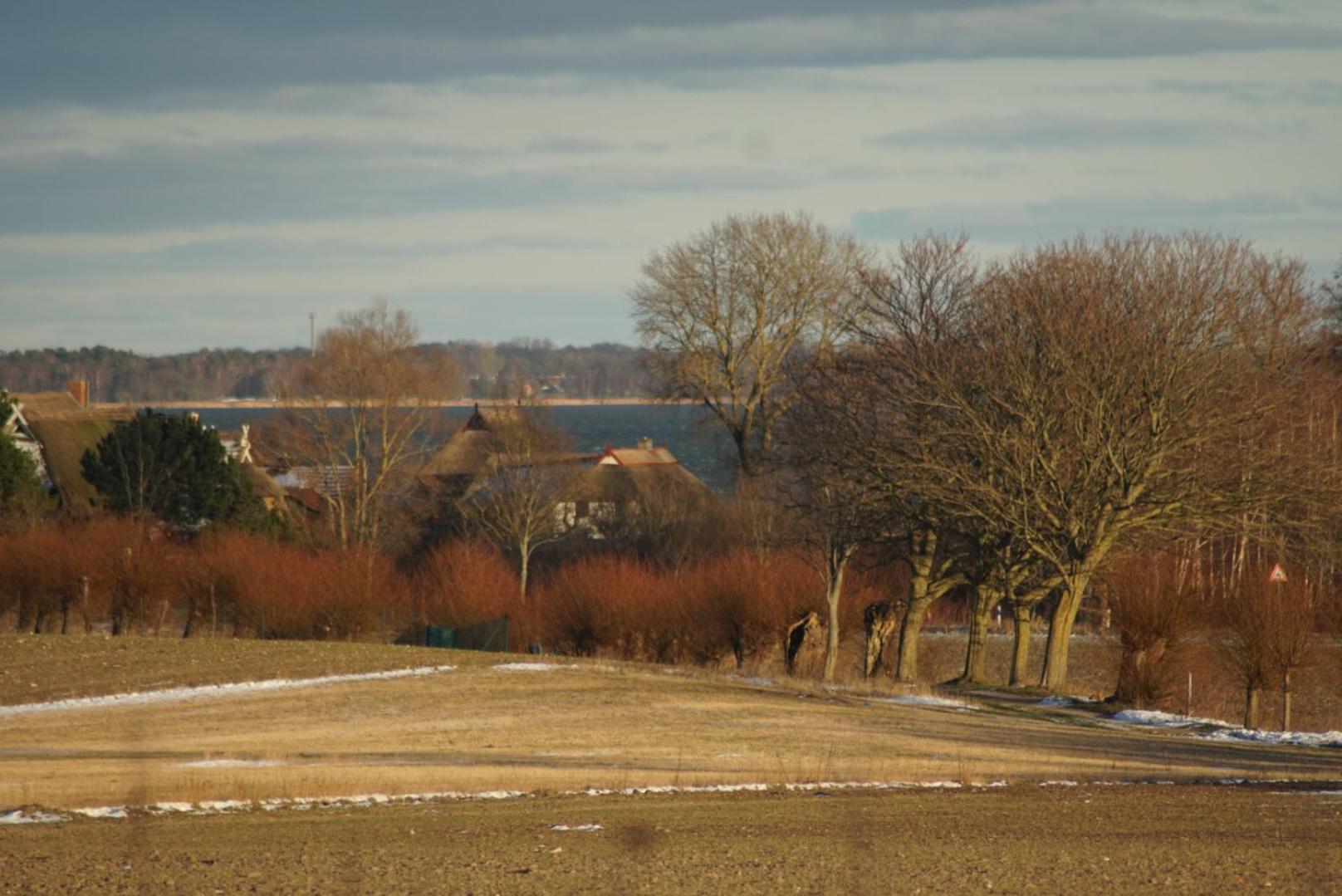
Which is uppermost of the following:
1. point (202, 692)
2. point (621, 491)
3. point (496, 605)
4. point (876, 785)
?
point (621, 491)

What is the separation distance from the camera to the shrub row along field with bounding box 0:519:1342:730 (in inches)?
1544

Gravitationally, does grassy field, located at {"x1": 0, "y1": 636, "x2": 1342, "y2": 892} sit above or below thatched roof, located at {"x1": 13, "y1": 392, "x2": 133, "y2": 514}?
below

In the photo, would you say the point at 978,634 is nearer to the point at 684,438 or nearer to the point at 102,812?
the point at 102,812

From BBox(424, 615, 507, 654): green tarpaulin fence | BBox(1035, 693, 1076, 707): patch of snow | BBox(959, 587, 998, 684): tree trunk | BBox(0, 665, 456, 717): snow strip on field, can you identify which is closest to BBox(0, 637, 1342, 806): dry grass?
BBox(0, 665, 456, 717): snow strip on field

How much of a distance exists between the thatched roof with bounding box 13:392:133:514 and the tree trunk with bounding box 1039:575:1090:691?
42.7 meters

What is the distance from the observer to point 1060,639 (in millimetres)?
33938

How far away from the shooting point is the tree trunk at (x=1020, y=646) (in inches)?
1362

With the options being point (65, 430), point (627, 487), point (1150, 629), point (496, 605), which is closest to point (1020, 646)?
point (1150, 629)

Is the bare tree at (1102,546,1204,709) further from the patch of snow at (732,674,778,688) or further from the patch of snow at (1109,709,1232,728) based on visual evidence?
the patch of snow at (732,674,778,688)

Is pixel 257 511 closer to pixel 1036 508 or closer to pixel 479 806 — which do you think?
pixel 1036 508

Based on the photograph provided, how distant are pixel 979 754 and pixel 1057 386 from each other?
13.4 m

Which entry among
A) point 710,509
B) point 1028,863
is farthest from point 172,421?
point 1028,863

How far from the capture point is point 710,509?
62.1 metres

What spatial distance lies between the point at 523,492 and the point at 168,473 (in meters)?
13.8
